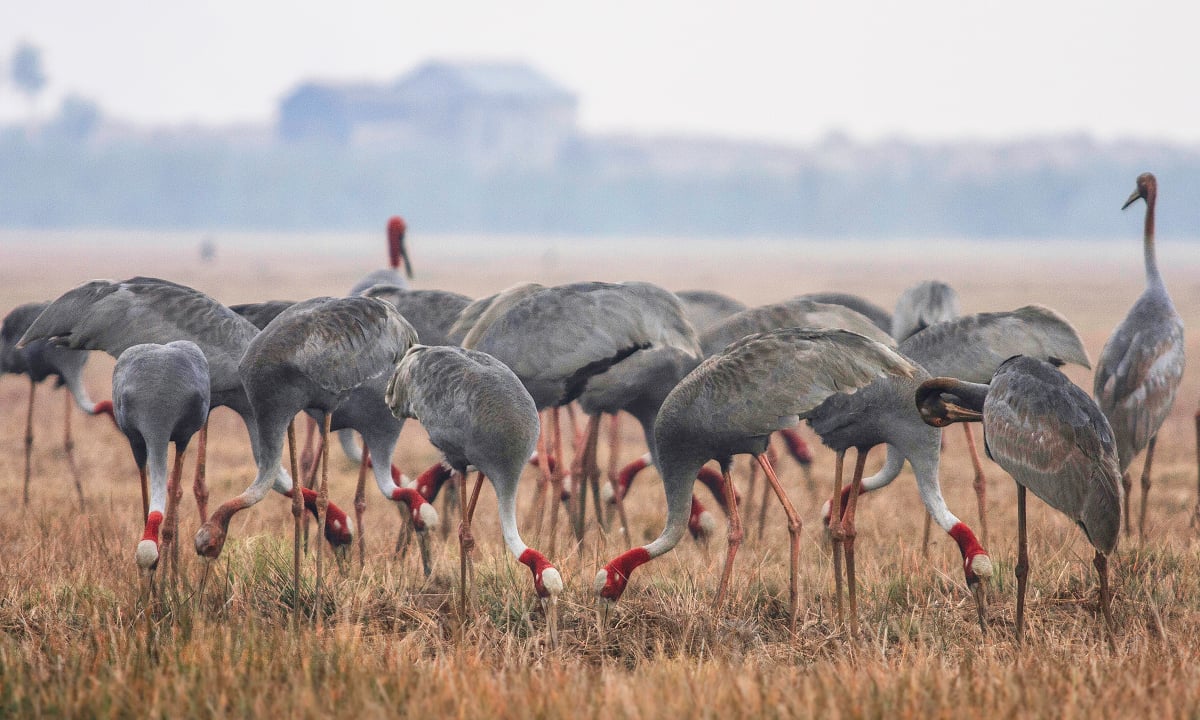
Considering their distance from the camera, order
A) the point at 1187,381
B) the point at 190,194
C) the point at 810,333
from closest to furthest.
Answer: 1. the point at 810,333
2. the point at 1187,381
3. the point at 190,194

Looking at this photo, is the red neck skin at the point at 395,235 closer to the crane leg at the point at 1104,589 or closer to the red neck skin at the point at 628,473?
the red neck skin at the point at 628,473

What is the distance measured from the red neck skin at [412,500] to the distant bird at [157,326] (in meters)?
0.47

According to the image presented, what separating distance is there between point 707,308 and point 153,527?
4.91m

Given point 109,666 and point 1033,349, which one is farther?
point 1033,349

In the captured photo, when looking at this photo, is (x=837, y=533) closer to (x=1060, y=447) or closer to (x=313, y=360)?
(x=1060, y=447)

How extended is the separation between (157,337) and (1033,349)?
16.4 ft

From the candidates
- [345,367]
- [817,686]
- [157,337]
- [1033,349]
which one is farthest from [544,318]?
[817,686]

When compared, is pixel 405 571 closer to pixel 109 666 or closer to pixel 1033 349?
pixel 109 666

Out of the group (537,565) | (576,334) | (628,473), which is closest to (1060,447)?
(537,565)

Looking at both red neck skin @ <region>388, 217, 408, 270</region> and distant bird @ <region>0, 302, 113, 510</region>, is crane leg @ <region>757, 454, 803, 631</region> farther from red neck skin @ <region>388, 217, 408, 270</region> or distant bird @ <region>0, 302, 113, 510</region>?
red neck skin @ <region>388, 217, 408, 270</region>

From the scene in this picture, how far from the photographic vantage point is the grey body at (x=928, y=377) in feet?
19.4

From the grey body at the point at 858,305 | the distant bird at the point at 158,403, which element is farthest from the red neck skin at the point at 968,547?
the distant bird at the point at 158,403

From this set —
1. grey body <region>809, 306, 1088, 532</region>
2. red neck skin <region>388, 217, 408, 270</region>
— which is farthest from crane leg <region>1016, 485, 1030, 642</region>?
red neck skin <region>388, 217, 408, 270</region>

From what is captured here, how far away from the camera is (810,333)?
6.03 m
